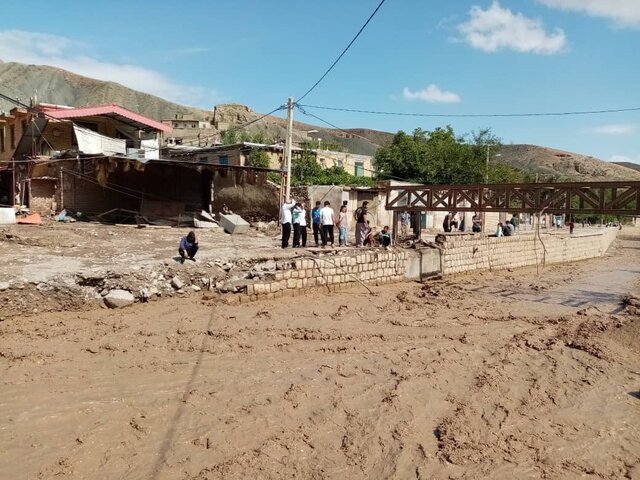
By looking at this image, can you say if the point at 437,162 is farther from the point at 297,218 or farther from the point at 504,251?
the point at 297,218

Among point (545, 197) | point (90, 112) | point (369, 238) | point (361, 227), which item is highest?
point (90, 112)

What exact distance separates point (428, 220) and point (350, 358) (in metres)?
22.6

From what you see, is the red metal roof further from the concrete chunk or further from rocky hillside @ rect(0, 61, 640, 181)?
rocky hillside @ rect(0, 61, 640, 181)

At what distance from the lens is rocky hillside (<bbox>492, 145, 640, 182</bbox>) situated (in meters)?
91.4

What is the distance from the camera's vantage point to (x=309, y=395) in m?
6.53

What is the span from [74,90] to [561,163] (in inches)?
3902

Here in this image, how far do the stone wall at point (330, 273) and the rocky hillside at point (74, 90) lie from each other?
3340 inches

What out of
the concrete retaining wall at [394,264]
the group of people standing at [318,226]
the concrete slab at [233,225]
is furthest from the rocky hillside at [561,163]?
the group of people standing at [318,226]

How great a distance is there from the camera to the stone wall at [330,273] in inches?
439

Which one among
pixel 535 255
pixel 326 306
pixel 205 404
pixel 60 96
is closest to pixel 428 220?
pixel 535 255

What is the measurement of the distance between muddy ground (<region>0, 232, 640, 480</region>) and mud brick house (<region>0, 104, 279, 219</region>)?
33.8 feet

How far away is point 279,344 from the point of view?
846 centimetres

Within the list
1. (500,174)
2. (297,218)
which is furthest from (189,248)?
(500,174)

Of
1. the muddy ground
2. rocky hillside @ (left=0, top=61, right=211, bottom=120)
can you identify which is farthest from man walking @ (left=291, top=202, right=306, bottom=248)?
rocky hillside @ (left=0, top=61, right=211, bottom=120)
